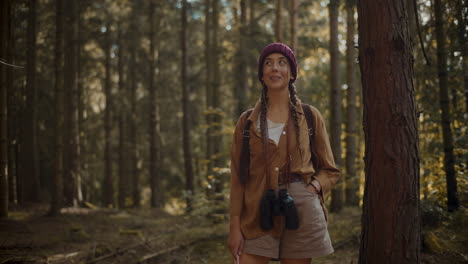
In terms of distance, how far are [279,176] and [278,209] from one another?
294 millimetres

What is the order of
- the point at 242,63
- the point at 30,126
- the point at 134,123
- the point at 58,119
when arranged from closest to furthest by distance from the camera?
the point at 58,119 → the point at 242,63 → the point at 30,126 → the point at 134,123

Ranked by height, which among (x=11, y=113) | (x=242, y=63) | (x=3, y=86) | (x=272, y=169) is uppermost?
(x=242, y=63)

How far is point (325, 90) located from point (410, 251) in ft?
47.9

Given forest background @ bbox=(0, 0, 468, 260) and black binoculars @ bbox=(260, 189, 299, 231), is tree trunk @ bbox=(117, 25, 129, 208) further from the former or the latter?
black binoculars @ bbox=(260, 189, 299, 231)

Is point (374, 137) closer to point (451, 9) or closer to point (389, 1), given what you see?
point (389, 1)

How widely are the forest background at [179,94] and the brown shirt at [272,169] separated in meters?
1.09

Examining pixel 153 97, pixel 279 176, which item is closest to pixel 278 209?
pixel 279 176

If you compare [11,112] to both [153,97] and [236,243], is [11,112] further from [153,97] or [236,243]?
[236,243]

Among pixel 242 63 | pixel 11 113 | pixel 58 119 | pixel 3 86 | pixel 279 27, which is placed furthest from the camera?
pixel 11 113

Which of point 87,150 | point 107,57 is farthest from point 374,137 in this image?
point 87,150

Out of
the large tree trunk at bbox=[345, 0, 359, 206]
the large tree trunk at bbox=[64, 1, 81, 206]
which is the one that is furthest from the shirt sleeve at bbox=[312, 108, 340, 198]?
the large tree trunk at bbox=[64, 1, 81, 206]

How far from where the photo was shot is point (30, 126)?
47.6 feet

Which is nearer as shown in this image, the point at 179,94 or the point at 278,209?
the point at 278,209

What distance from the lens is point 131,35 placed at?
18.4 m
